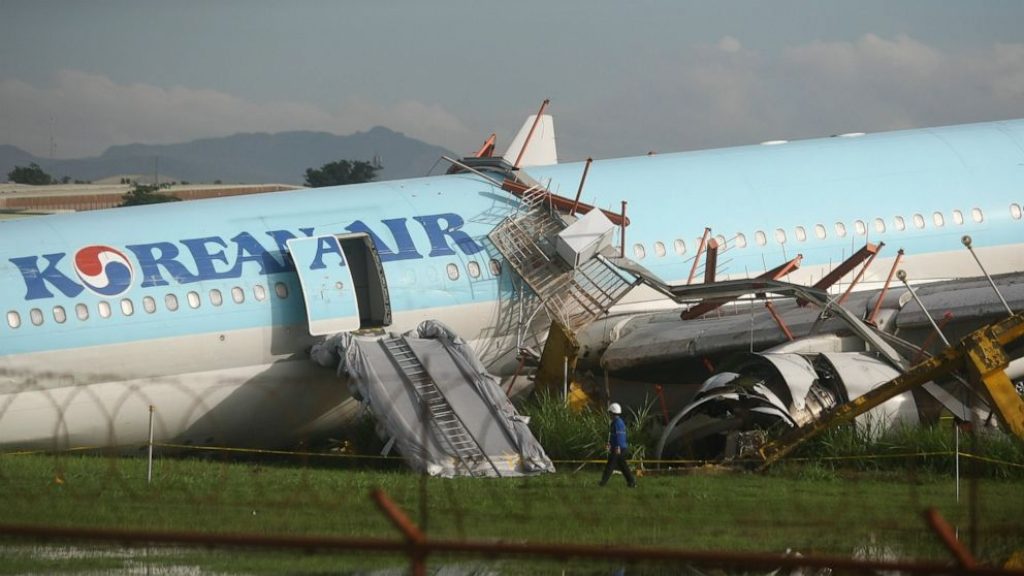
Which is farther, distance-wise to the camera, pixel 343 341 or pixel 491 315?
pixel 491 315

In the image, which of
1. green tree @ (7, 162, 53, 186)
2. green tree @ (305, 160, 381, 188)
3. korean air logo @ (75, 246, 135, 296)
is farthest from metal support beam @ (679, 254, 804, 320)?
green tree @ (7, 162, 53, 186)

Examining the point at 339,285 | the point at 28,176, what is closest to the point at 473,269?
the point at 339,285

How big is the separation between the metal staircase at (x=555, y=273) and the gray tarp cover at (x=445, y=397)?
1816 mm

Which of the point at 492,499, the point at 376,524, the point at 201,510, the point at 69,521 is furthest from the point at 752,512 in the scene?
the point at 69,521

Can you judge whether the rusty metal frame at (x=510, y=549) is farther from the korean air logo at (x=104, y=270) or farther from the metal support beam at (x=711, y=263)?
the metal support beam at (x=711, y=263)

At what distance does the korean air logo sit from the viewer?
2095 cm

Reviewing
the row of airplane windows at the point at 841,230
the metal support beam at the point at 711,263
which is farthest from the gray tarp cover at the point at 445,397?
the row of airplane windows at the point at 841,230

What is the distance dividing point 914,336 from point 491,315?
624cm

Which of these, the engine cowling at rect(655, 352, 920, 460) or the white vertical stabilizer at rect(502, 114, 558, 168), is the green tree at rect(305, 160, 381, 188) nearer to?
the white vertical stabilizer at rect(502, 114, 558, 168)

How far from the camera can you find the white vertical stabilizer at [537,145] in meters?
30.9

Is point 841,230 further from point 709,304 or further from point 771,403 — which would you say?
point 771,403

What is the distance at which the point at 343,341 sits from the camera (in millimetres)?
21719

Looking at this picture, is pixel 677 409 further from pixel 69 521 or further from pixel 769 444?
pixel 69 521

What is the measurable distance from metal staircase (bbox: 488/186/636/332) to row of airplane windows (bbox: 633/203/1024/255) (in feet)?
2.56
